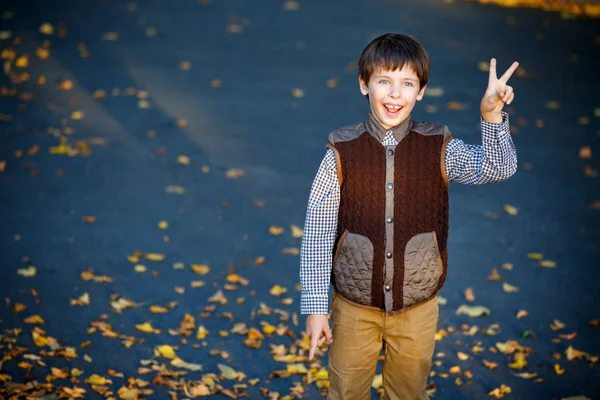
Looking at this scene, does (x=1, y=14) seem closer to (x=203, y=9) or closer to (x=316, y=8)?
(x=203, y=9)

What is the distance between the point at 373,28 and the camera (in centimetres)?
1304

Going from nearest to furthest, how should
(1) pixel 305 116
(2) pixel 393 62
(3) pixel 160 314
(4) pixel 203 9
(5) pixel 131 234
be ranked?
(2) pixel 393 62 → (3) pixel 160 314 → (5) pixel 131 234 → (1) pixel 305 116 → (4) pixel 203 9

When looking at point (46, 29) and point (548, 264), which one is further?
point (46, 29)

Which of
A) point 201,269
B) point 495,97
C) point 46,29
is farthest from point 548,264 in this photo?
point 46,29

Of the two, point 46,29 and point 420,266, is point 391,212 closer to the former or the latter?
point 420,266

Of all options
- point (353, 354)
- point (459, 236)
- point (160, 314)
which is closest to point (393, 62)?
point (353, 354)

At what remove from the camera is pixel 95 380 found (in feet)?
17.1

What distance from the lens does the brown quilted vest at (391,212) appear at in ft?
12.0

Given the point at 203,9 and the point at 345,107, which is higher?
the point at 203,9

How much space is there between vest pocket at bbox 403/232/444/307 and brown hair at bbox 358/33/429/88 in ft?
2.31

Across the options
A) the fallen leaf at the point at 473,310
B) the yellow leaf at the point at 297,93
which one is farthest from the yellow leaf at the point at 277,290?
the yellow leaf at the point at 297,93

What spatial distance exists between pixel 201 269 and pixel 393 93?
3.60 meters

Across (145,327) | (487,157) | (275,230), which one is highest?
(487,157)

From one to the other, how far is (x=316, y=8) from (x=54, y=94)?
5.60 m
